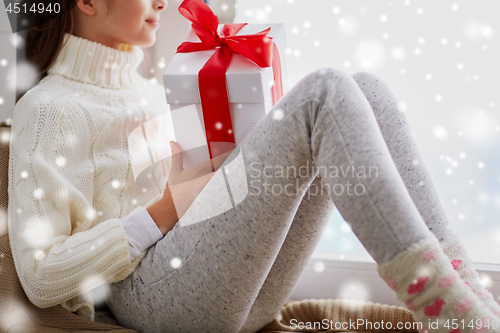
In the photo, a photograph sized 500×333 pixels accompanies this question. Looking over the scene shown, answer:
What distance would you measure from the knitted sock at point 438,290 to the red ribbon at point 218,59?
1.31 feet

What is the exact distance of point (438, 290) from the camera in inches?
18.8

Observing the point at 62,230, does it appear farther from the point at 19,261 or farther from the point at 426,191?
the point at 426,191

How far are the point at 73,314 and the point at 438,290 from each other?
64 cm

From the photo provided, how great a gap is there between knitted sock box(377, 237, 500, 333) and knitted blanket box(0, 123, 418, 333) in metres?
0.45

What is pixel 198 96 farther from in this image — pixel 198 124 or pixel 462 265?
pixel 462 265

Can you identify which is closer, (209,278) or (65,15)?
(209,278)

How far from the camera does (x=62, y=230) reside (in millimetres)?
740

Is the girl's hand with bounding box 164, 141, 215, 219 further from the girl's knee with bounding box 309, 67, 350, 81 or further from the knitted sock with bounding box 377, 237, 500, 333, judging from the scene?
the knitted sock with bounding box 377, 237, 500, 333

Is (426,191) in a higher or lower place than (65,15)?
lower

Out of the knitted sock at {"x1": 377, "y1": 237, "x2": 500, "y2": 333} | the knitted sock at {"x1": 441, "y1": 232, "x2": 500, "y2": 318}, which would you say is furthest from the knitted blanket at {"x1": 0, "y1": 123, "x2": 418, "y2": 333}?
the knitted sock at {"x1": 377, "y1": 237, "x2": 500, "y2": 333}

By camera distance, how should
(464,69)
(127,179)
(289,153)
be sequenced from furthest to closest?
(464,69)
(127,179)
(289,153)

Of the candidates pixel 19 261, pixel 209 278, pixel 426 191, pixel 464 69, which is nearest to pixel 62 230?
pixel 19 261

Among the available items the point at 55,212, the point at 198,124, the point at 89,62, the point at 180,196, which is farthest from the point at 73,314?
the point at 89,62

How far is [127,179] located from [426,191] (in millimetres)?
616
